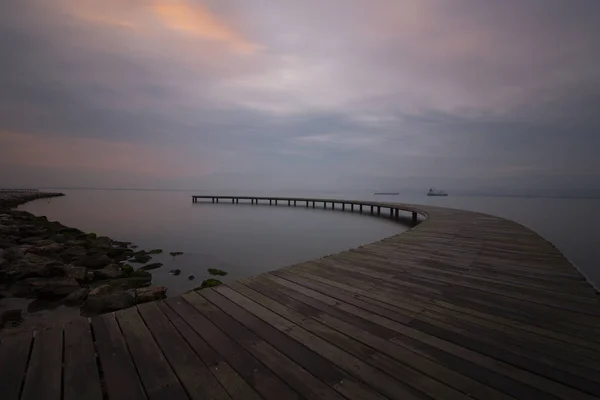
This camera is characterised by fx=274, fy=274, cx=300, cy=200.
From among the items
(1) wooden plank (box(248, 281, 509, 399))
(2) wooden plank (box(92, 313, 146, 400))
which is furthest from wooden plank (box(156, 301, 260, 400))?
(1) wooden plank (box(248, 281, 509, 399))

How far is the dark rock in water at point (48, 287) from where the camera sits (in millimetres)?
6277

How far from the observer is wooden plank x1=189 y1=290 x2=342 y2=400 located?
1762 millimetres

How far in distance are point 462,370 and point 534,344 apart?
0.88 meters

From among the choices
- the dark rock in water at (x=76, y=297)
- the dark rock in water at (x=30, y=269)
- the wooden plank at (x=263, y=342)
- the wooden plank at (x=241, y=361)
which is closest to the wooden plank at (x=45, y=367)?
the wooden plank at (x=241, y=361)

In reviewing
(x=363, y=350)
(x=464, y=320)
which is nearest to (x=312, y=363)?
(x=363, y=350)

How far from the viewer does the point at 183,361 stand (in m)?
2.01

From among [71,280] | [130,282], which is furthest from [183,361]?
[71,280]

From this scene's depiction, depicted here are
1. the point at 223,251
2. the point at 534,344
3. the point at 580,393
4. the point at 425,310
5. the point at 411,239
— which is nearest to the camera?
the point at 580,393

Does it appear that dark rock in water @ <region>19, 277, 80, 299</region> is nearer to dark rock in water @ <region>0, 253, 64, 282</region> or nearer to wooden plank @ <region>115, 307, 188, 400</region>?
dark rock in water @ <region>0, 253, 64, 282</region>

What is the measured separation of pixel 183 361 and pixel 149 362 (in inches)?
9.6

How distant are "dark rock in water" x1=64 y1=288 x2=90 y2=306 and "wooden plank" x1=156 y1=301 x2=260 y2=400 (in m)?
5.06

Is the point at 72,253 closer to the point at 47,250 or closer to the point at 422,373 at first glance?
the point at 47,250

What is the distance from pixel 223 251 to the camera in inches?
488

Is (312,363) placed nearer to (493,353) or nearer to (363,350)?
(363,350)
